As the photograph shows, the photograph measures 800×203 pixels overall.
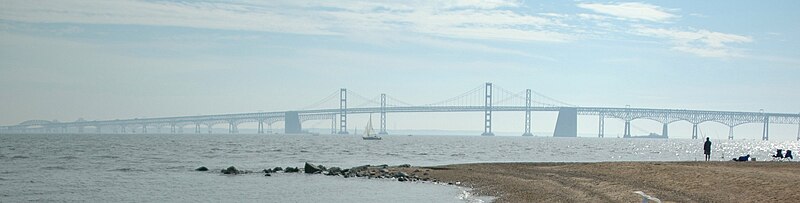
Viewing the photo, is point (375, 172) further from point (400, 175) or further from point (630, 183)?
point (630, 183)

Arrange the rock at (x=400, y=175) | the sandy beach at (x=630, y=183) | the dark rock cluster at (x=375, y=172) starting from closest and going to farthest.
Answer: the sandy beach at (x=630, y=183)
the dark rock cluster at (x=375, y=172)
the rock at (x=400, y=175)

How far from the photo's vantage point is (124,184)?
1102 inches

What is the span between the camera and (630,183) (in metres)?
21.4

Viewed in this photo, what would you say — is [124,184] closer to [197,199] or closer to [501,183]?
[197,199]

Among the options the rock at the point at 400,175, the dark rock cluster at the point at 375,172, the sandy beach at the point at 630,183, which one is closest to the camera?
the sandy beach at the point at 630,183

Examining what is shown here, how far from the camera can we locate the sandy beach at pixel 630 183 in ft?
57.3

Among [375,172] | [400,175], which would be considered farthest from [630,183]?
[375,172]

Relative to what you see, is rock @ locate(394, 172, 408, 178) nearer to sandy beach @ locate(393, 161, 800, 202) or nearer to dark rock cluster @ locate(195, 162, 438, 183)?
dark rock cluster @ locate(195, 162, 438, 183)

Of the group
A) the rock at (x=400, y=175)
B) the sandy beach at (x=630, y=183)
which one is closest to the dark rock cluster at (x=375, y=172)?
the rock at (x=400, y=175)

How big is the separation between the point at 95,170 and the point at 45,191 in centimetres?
1102

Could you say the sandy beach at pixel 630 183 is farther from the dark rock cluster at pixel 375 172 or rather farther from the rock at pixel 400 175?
the rock at pixel 400 175

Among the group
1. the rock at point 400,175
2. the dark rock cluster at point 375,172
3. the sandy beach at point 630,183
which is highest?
the sandy beach at point 630,183

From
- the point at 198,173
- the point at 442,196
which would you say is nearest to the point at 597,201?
the point at 442,196

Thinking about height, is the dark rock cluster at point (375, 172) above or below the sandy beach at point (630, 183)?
below
